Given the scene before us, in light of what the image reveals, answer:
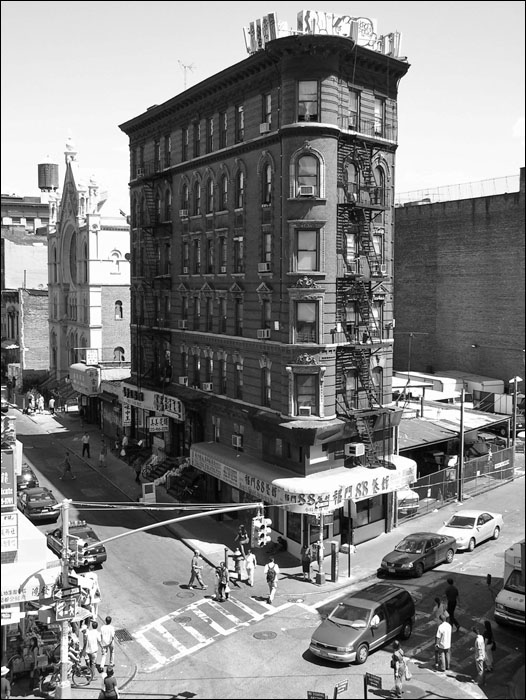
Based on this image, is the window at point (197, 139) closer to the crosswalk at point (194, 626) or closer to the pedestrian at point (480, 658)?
the crosswalk at point (194, 626)

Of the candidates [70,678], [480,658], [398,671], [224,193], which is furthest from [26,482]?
[480,658]

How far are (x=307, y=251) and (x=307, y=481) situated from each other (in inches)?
408

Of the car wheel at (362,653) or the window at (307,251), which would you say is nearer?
the car wheel at (362,653)

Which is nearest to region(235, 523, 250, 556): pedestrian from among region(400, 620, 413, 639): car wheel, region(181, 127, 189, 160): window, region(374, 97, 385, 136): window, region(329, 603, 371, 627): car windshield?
region(329, 603, 371, 627): car windshield

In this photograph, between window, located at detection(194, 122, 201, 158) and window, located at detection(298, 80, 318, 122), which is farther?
window, located at detection(194, 122, 201, 158)

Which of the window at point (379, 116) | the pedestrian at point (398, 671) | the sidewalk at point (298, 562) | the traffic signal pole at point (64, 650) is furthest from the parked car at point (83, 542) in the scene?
the window at point (379, 116)

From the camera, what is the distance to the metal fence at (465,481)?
137 feet

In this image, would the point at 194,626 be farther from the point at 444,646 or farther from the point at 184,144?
the point at 184,144

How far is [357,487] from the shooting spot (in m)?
34.7

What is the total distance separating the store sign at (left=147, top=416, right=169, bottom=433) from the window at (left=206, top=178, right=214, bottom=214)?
527 inches

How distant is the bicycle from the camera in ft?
73.7

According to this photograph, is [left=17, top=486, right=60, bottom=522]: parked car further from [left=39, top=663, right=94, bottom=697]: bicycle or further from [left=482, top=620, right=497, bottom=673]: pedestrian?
[left=482, top=620, right=497, bottom=673]: pedestrian

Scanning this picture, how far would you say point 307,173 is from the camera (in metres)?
34.5

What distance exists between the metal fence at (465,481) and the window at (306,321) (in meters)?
11.4
